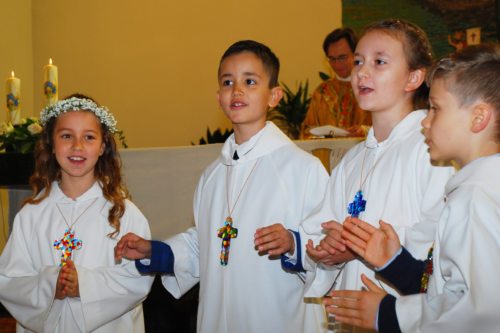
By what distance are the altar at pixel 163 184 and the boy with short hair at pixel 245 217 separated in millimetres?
1026

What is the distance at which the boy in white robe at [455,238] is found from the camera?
6.65 feet

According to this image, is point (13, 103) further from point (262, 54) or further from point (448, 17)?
point (448, 17)

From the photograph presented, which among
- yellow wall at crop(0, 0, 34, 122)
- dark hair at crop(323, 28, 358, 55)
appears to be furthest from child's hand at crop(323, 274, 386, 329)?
yellow wall at crop(0, 0, 34, 122)

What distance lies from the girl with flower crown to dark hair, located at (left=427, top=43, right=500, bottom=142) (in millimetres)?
1886

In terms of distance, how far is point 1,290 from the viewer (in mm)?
3432

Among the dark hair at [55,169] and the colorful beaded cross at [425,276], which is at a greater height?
the dark hair at [55,169]

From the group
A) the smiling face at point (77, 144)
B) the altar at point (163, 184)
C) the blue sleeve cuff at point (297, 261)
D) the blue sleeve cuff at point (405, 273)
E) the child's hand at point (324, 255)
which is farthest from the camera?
the altar at point (163, 184)

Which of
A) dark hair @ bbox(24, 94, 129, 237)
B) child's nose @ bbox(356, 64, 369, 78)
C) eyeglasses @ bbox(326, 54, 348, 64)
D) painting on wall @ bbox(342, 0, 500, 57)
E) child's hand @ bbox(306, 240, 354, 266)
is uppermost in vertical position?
painting on wall @ bbox(342, 0, 500, 57)

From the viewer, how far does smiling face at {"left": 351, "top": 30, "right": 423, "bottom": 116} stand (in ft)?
9.42

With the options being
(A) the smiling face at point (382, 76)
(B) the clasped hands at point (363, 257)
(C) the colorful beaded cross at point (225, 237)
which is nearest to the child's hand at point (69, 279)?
(C) the colorful beaded cross at point (225, 237)

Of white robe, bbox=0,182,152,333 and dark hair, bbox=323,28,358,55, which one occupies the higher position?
dark hair, bbox=323,28,358,55

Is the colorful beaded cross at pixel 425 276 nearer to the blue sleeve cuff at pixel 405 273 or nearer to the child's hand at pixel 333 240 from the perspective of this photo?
the blue sleeve cuff at pixel 405 273

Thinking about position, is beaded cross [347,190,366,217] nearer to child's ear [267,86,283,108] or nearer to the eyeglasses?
child's ear [267,86,283,108]

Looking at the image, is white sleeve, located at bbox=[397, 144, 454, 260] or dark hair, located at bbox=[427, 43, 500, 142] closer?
dark hair, located at bbox=[427, 43, 500, 142]
